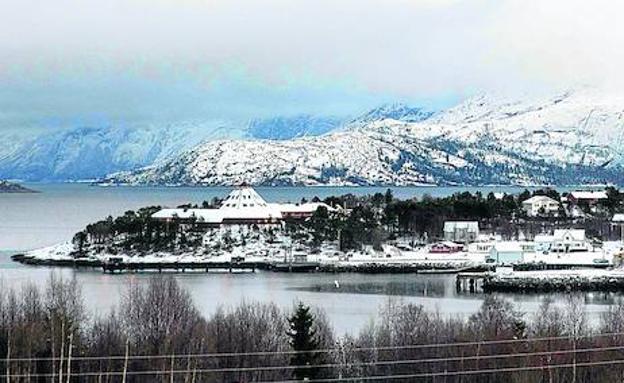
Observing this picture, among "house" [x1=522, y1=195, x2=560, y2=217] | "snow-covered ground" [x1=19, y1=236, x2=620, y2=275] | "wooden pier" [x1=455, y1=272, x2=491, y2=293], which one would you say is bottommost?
"wooden pier" [x1=455, y1=272, x2=491, y2=293]

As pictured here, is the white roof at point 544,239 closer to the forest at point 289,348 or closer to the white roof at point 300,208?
the white roof at point 300,208

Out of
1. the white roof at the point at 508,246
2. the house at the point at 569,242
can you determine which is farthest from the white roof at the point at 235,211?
the house at the point at 569,242

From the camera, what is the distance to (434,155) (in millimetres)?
140750

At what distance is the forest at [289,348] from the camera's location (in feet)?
46.3

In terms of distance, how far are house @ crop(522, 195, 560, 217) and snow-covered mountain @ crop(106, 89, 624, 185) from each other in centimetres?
7405

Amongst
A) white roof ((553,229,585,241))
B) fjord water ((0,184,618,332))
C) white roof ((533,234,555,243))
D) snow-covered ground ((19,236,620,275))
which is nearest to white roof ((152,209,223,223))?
snow-covered ground ((19,236,620,275))

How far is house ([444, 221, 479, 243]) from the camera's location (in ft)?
130

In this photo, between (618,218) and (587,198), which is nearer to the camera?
(618,218)

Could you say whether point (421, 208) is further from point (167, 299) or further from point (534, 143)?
point (534, 143)

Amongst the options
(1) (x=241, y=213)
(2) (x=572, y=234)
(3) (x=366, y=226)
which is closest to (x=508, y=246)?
(2) (x=572, y=234)

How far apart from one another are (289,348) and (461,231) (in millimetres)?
25306

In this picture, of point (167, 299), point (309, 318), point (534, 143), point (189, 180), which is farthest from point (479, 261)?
point (534, 143)

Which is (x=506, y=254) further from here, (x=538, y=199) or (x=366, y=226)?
(x=538, y=199)

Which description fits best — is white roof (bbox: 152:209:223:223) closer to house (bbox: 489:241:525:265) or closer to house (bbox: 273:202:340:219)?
house (bbox: 273:202:340:219)
